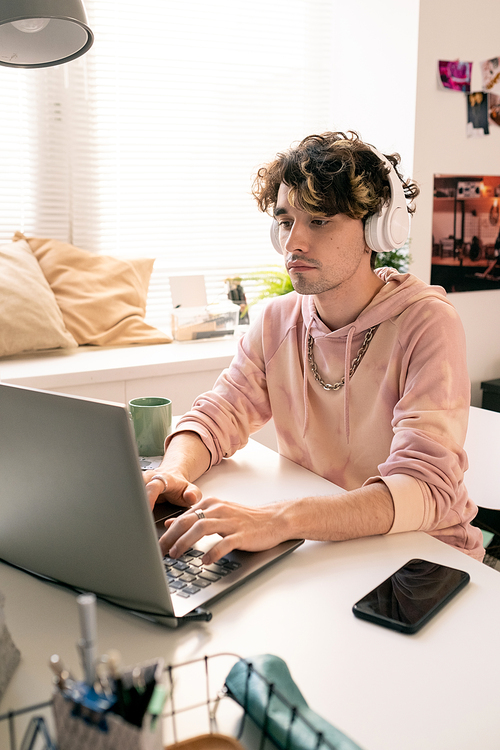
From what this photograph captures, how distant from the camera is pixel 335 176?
1.32 meters

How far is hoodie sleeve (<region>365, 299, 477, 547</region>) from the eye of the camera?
1.03m

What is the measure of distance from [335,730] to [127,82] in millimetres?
2750

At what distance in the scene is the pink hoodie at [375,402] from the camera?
1.06m

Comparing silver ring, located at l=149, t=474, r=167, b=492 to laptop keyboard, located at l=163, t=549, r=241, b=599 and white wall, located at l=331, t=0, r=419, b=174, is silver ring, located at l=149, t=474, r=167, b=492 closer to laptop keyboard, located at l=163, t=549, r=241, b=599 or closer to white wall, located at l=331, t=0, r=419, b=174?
laptop keyboard, located at l=163, t=549, r=241, b=599

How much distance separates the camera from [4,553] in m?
0.88

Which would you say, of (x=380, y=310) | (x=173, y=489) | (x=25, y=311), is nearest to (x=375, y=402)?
(x=380, y=310)

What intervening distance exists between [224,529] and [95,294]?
6.22ft

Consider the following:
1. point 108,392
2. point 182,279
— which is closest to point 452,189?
point 182,279

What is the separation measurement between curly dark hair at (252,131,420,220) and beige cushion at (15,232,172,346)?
1314mm

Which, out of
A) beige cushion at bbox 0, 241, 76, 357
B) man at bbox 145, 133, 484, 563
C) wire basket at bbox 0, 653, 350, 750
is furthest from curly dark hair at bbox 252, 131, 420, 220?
beige cushion at bbox 0, 241, 76, 357

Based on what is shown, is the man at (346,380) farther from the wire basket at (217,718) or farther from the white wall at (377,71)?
the white wall at (377,71)

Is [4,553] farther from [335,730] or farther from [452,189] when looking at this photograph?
[452,189]

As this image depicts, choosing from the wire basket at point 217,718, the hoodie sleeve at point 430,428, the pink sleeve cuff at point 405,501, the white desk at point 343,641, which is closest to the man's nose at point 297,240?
Result: the hoodie sleeve at point 430,428

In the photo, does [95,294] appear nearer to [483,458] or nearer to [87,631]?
[483,458]
